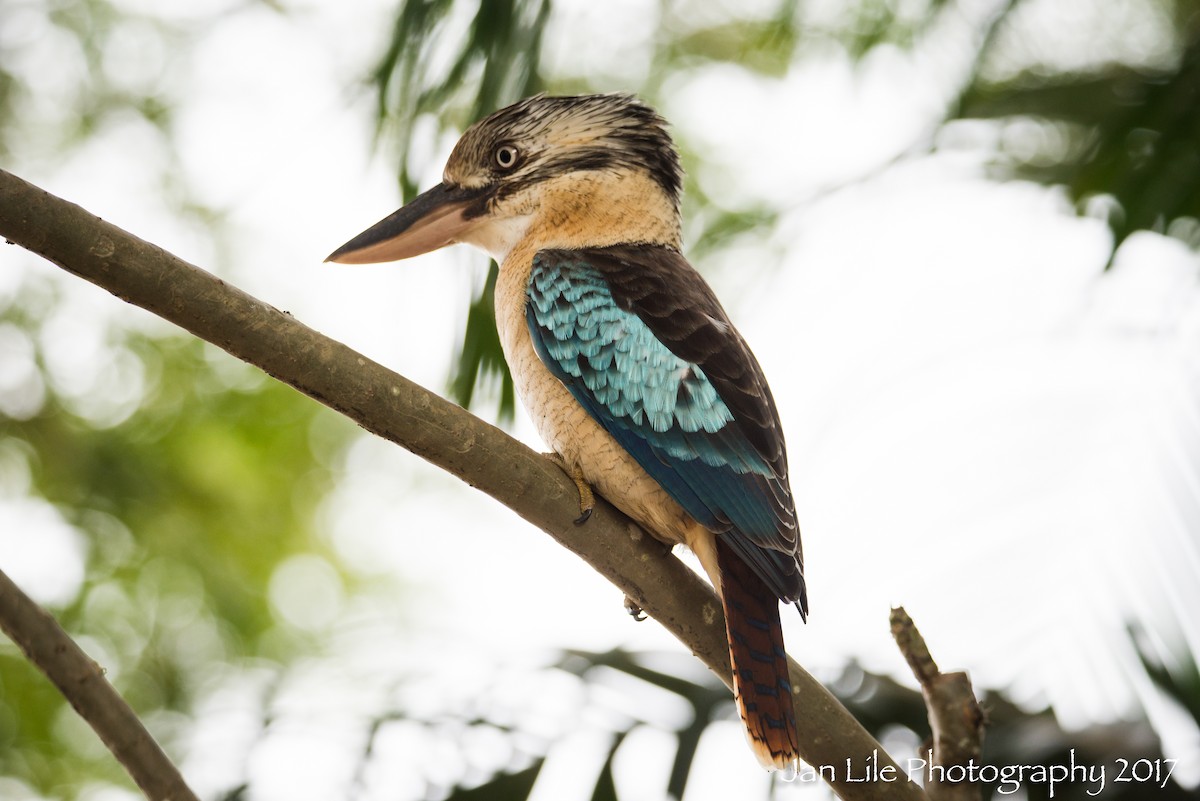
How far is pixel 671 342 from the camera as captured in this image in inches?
105

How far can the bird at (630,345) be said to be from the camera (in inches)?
95.5

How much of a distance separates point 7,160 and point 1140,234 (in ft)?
19.3

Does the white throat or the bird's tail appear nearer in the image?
the bird's tail

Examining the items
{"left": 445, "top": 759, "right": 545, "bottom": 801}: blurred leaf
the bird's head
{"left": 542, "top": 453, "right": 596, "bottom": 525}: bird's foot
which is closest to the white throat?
the bird's head

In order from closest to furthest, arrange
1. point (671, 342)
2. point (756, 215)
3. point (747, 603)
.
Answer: point (747, 603) < point (671, 342) < point (756, 215)

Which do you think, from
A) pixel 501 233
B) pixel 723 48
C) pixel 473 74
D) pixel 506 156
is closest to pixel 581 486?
pixel 501 233

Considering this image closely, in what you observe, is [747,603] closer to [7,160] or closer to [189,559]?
[189,559]

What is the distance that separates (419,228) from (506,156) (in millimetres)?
322

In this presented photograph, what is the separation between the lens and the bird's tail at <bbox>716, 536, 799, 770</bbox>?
2.27m

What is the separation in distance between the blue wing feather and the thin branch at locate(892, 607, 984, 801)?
0.32 meters

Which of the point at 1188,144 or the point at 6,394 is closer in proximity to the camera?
the point at 1188,144

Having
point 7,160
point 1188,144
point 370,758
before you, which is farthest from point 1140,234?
point 7,160

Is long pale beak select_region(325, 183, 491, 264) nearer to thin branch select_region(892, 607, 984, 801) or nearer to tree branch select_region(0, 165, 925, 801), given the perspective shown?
tree branch select_region(0, 165, 925, 801)

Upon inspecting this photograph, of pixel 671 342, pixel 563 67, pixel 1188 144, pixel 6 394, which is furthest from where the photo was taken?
pixel 6 394
